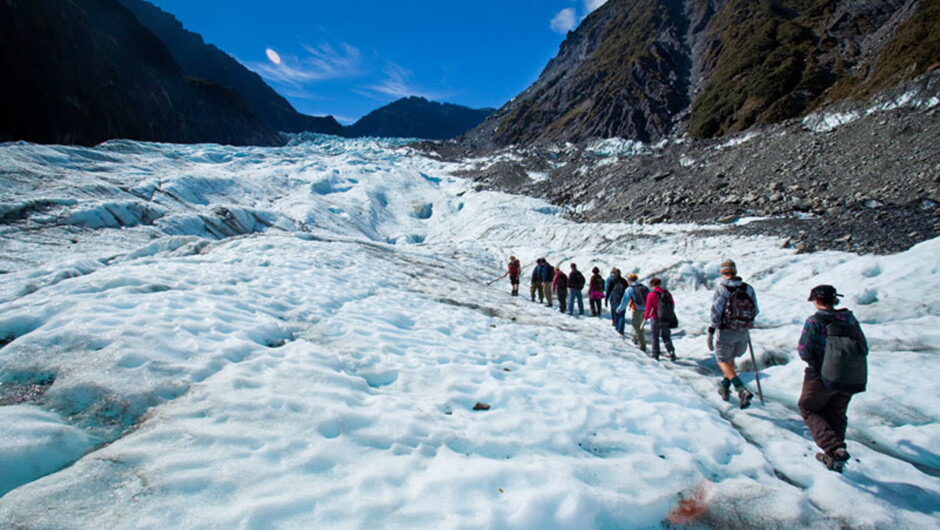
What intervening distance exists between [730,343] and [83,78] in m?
84.1

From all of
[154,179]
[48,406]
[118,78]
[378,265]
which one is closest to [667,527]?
[48,406]

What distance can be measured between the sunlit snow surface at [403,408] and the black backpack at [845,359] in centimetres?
102

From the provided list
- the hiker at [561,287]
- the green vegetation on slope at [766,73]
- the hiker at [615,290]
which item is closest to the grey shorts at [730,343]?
the hiker at [615,290]

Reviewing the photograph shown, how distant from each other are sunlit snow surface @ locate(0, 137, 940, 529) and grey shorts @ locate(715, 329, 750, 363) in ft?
2.70

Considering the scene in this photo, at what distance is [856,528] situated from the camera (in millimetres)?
3316

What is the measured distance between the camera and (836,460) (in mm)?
3998

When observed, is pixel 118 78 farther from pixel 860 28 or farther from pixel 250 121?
pixel 860 28

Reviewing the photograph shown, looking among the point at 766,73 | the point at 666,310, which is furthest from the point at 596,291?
the point at 766,73

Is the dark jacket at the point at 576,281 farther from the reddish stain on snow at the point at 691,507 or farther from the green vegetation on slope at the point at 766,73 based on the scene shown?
the green vegetation on slope at the point at 766,73

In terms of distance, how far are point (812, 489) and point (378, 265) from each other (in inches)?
469

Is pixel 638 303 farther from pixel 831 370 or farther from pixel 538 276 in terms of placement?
pixel 538 276

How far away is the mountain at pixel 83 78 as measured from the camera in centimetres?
4650

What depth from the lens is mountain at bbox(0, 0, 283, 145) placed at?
153ft

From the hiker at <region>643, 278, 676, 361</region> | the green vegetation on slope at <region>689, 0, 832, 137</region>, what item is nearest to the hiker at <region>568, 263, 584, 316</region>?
the hiker at <region>643, 278, 676, 361</region>
